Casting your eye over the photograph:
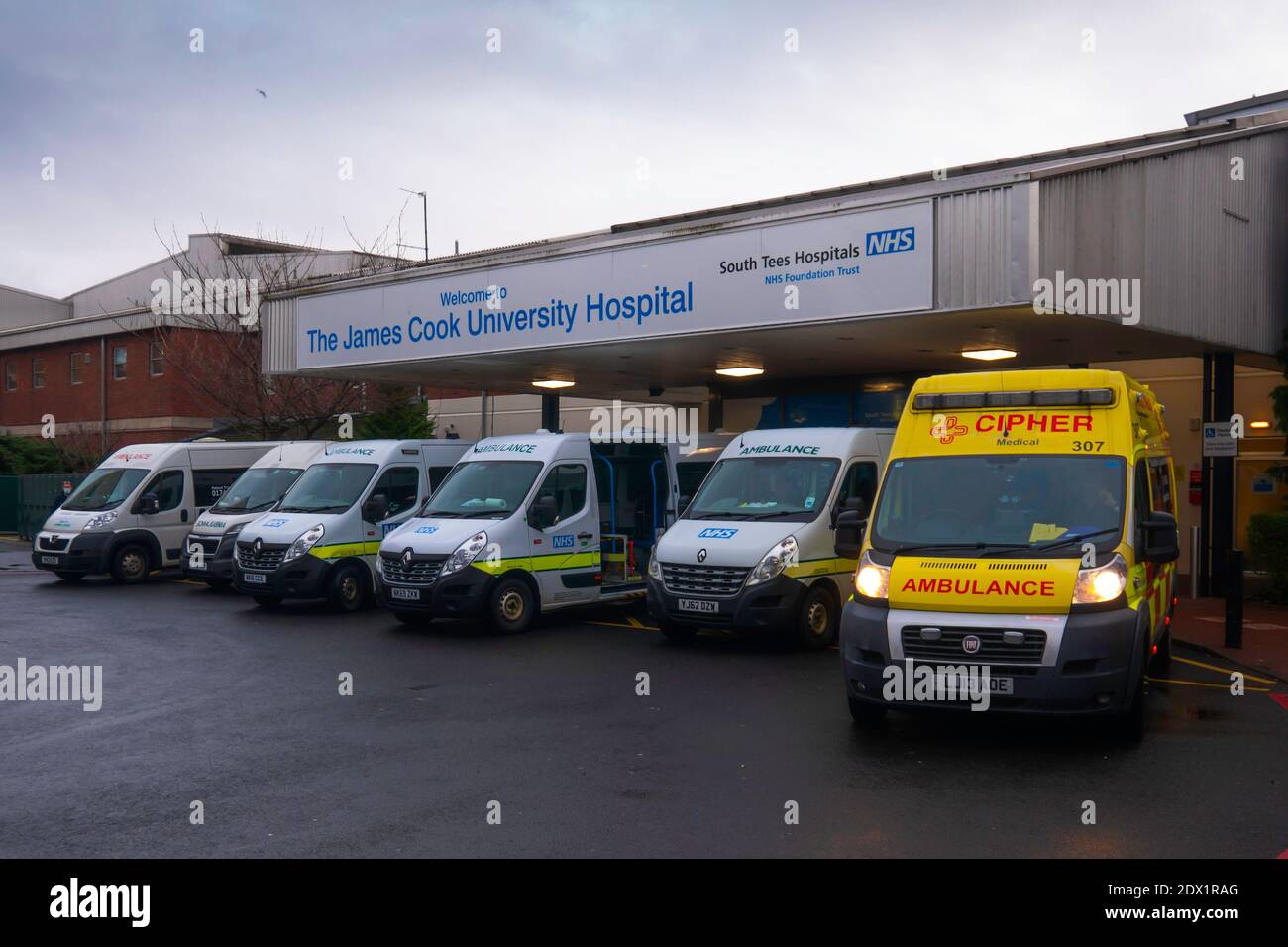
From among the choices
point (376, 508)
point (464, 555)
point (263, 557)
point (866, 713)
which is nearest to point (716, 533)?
point (464, 555)

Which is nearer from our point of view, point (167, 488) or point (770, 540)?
point (770, 540)

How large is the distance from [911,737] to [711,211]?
17.0 m

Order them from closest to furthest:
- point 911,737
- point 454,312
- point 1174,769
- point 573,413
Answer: point 1174,769 → point 911,737 → point 454,312 → point 573,413

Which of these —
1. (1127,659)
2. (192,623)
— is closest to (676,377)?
(192,623)

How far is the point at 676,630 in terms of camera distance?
12.9m

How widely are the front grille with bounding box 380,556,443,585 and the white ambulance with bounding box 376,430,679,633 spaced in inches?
0.5

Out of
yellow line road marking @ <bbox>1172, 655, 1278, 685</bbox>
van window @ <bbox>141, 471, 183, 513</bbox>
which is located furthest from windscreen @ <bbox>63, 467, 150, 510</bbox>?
yellow line road marking @ <bbox>1172, 655, 1278, 685</bbox>

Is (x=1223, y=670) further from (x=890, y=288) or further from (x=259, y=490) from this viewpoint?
(x=259, y=490)

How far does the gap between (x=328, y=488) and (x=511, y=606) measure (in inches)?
176

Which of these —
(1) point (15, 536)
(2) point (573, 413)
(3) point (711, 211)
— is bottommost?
(1) point (15, 536)

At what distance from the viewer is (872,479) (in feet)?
44.7

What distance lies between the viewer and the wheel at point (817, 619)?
1223 centimetres

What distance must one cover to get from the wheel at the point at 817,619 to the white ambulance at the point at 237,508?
9645mm
